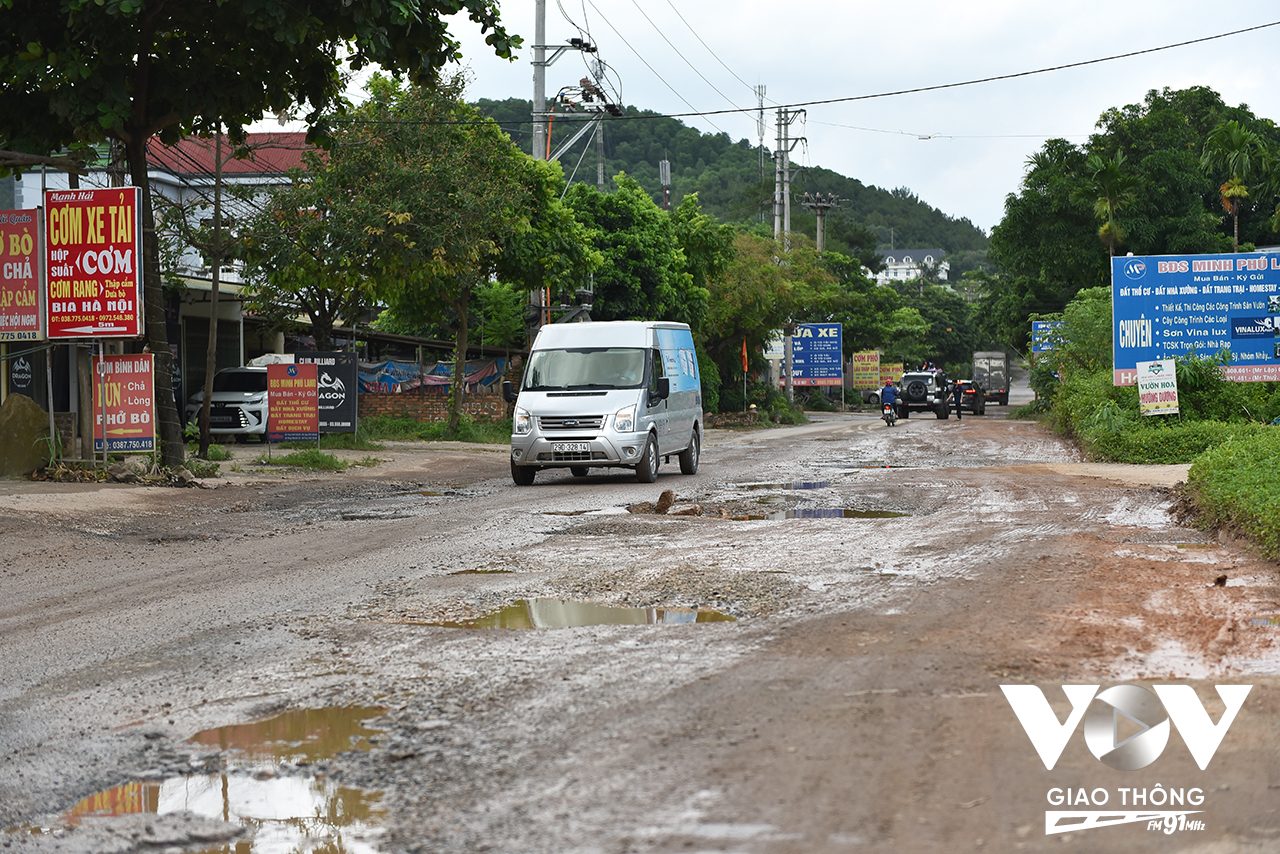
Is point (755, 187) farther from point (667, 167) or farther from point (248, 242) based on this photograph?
point (248, 242)

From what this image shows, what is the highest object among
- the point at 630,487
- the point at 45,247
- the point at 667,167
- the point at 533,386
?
the point at 667,167

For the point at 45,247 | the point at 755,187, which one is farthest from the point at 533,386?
the point at 755,187

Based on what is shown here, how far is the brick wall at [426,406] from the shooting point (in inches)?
1387

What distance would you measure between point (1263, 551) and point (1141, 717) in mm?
4772

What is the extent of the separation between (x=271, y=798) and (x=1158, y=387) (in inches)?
810

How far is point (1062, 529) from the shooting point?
10680mm

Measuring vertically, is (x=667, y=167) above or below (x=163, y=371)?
above

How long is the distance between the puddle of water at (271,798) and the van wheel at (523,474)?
12.0m

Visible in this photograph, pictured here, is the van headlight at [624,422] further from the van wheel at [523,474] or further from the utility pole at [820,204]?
the utility pole at [820,204]

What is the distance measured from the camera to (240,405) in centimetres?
2648

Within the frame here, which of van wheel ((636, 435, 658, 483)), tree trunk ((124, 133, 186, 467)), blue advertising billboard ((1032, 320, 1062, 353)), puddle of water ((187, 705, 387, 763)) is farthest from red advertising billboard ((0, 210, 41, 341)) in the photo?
blue advertising billboard ((1032, 320, 1062, 353))

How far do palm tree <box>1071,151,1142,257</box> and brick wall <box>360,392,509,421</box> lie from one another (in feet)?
81.0

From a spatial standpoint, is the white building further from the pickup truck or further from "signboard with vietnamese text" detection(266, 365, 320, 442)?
"signboard with vietnamese text" detection(266, 365, 320, 442)

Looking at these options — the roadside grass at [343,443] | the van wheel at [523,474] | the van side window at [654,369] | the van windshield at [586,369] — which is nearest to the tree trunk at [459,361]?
the roadside grass at [343,443]
